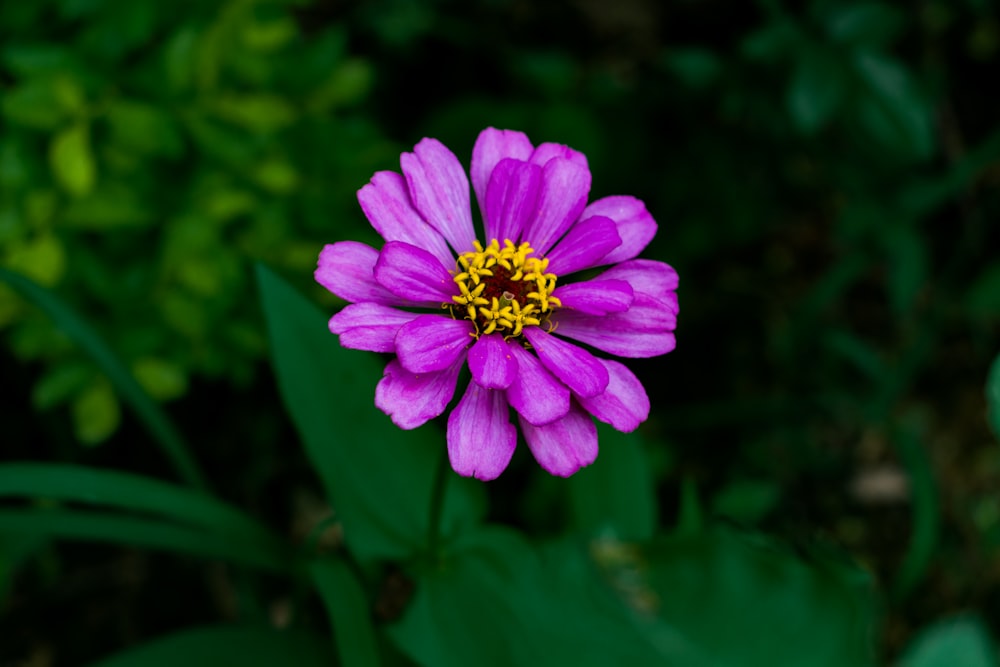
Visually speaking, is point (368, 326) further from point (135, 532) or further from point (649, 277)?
point (135, 532)

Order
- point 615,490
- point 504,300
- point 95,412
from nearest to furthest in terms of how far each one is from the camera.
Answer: point 504,300 → point 95,412 → point 615,490

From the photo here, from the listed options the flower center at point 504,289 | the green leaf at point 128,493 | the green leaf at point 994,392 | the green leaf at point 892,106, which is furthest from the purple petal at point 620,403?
the green leaf at point 892,106

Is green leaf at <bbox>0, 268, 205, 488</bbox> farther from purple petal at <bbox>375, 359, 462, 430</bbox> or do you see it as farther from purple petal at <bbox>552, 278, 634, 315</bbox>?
purple petal at <bbox>552, 278, 634, 315</bbox>

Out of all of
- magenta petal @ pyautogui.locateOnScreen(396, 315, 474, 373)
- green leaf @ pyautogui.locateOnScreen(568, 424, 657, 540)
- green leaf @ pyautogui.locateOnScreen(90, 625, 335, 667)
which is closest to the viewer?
magenta petal @ pyautogui.locateOnScreen(396, 315, 474, 373)

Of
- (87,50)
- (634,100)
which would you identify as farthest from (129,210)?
(634,100)

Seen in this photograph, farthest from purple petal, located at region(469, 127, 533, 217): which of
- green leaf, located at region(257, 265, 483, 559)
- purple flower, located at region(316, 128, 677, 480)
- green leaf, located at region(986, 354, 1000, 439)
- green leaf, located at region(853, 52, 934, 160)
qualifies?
green leaf, located at region(853, 52, 934, 160)

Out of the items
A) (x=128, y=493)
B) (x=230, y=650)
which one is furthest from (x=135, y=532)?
(x=230, y=650)
